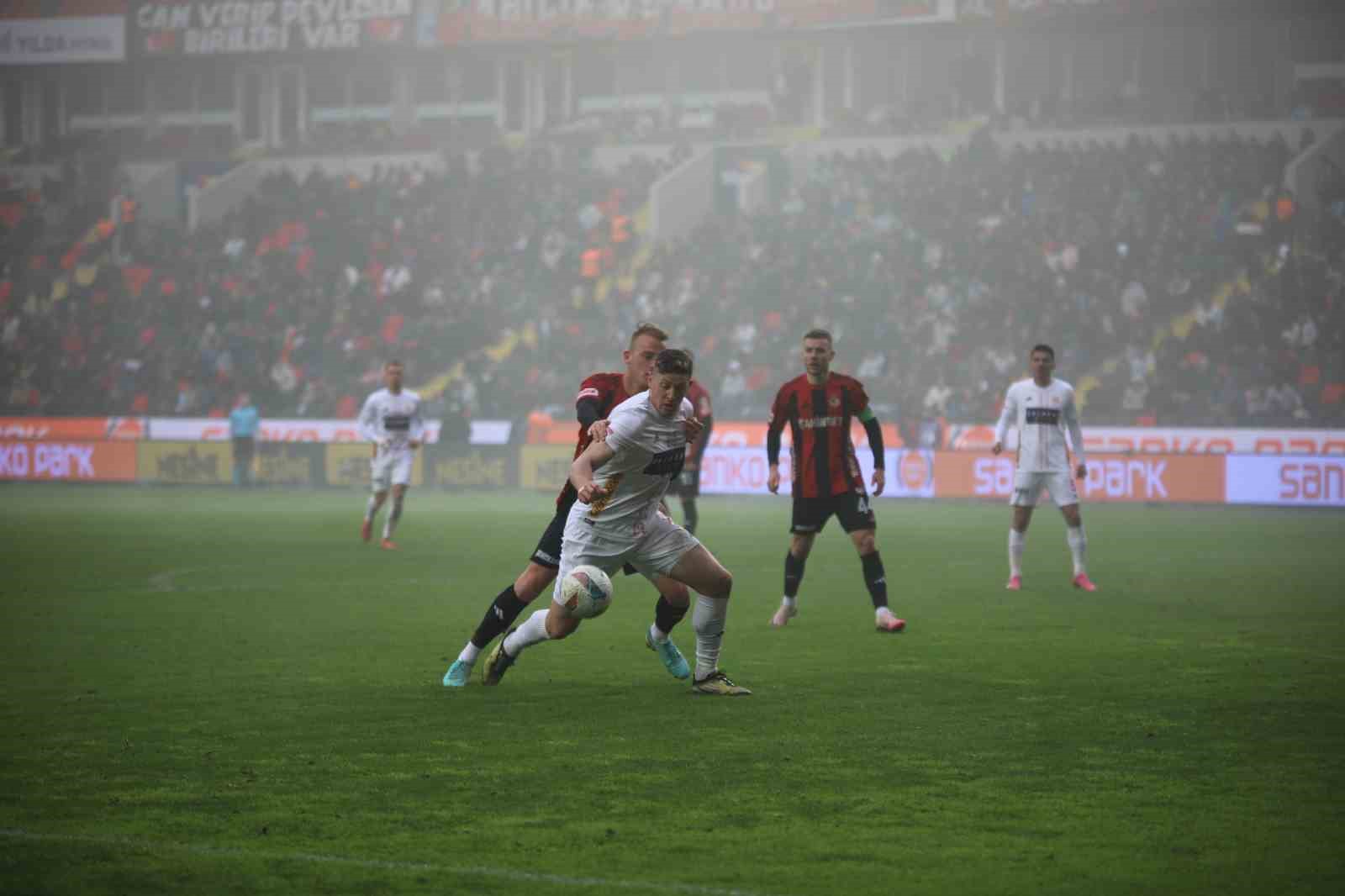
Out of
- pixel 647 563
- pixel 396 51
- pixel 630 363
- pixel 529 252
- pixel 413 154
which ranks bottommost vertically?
pixel 647 563

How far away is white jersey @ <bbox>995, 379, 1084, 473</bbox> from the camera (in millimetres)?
16062

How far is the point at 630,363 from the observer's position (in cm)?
952

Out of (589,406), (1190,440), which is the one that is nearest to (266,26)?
(1190,440)

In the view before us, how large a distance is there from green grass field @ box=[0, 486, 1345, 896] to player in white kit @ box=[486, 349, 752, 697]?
1.29 ft

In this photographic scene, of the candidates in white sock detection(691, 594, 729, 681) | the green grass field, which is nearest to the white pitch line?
the green grass field

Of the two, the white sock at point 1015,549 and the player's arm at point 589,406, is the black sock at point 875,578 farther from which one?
the white sock at point 1015,549

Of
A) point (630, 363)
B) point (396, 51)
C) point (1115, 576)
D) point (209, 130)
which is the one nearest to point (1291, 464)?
point (1115, 576)

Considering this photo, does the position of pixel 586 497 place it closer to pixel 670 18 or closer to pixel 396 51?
pixel 670 18

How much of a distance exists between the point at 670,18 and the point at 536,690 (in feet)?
121

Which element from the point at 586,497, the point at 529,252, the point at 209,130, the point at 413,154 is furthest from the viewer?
the point at 209,130

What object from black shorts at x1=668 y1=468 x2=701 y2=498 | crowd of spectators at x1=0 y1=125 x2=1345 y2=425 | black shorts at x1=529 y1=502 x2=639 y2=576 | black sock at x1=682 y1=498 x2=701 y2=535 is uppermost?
crowd of spectators at x1=0 y1=125 x2=1345 y2=425

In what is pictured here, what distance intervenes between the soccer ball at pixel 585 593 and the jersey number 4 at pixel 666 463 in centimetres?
63

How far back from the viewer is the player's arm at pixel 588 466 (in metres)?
8.32

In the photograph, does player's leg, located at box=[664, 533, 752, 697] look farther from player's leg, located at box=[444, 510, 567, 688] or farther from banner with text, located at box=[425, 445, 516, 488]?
banner with text, located at box=[425, 445, 516, 488]
